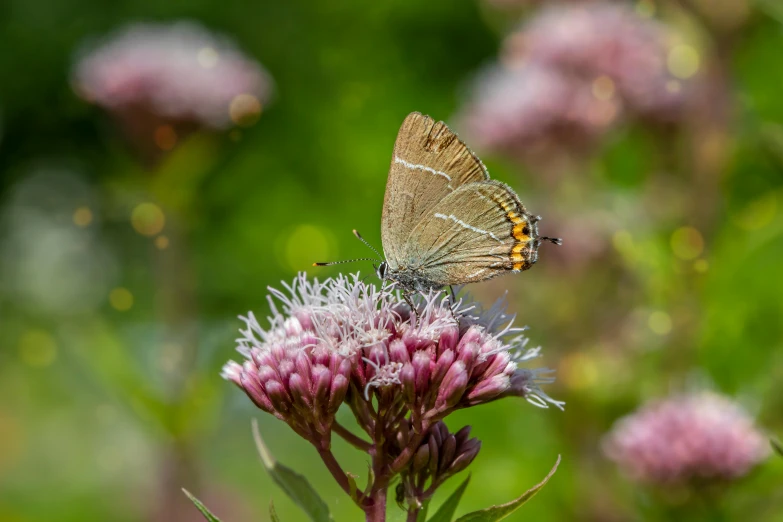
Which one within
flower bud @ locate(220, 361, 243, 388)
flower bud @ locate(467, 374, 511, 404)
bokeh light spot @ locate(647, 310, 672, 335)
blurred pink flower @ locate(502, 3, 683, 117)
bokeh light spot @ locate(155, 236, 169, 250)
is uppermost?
blurred pink flower @ locate(502, 3, 683, 117)

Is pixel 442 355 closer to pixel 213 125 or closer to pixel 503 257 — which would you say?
pixel 503 257

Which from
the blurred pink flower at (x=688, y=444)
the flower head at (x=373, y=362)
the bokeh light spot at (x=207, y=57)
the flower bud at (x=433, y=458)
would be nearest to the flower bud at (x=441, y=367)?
the flower head at (x=373, y=362)

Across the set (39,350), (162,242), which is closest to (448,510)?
(162,242)

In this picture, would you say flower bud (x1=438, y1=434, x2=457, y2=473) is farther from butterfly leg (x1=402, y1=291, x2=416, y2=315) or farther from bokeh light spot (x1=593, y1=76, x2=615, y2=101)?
bokeh light spot (x1=593, y1=76, x2=615, y2=101)

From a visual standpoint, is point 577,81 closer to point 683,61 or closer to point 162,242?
point 683,61

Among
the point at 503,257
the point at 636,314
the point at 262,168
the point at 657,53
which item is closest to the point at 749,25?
the point at 657,53

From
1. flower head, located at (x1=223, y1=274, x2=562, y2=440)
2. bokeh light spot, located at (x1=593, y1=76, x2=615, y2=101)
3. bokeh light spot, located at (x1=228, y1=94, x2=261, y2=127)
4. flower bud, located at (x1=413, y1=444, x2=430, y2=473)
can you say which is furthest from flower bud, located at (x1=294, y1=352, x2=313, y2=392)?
bokeh light spot, located at (x1=593, y1=76, x2=615, y2=101)

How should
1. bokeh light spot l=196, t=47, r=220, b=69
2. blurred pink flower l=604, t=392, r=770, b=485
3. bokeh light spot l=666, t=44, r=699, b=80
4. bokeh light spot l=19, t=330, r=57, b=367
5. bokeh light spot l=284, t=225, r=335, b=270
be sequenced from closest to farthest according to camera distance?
blurred pink flower l=604, t=392, r=770, b=485 < bokeh light spot l=666, t=44, r=699, b=80 < bokeh light spot l=196, t=47, r=220, b=69 < bokeh light spot l=284, t=225, r=335, b=270 < bokeh light spot l=19, t=330, r=57, b=367
